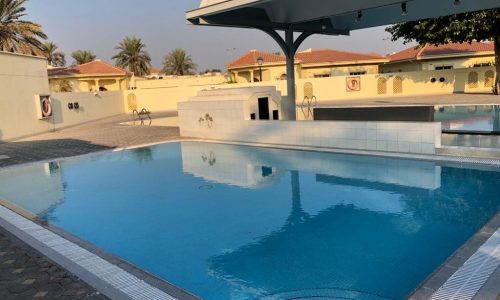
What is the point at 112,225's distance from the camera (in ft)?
22.4

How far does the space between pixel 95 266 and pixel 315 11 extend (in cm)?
1078

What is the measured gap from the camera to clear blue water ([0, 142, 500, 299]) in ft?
15.2

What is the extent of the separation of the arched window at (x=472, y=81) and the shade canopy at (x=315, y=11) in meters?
20.9

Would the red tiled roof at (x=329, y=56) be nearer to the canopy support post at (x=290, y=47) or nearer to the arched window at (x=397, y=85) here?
the arched window at (x=397, y=85)

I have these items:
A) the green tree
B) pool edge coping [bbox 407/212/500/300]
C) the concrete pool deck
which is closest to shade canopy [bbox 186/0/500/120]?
the concrete pool deck

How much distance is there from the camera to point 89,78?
4256cm

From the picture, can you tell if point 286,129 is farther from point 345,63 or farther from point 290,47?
point 345,63

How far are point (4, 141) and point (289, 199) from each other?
16.2 m

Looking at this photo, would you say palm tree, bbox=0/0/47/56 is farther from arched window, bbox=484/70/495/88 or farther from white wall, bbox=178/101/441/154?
arched window, bbox=484/70/495/88

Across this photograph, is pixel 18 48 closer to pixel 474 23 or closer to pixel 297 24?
pixel 297 24

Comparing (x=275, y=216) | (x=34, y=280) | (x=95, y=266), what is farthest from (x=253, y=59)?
(x=34, y=280)

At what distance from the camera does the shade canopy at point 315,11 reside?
11500mm


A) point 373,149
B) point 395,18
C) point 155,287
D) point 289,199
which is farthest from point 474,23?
point 155,287

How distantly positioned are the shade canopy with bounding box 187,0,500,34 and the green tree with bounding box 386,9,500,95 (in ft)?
33.2
